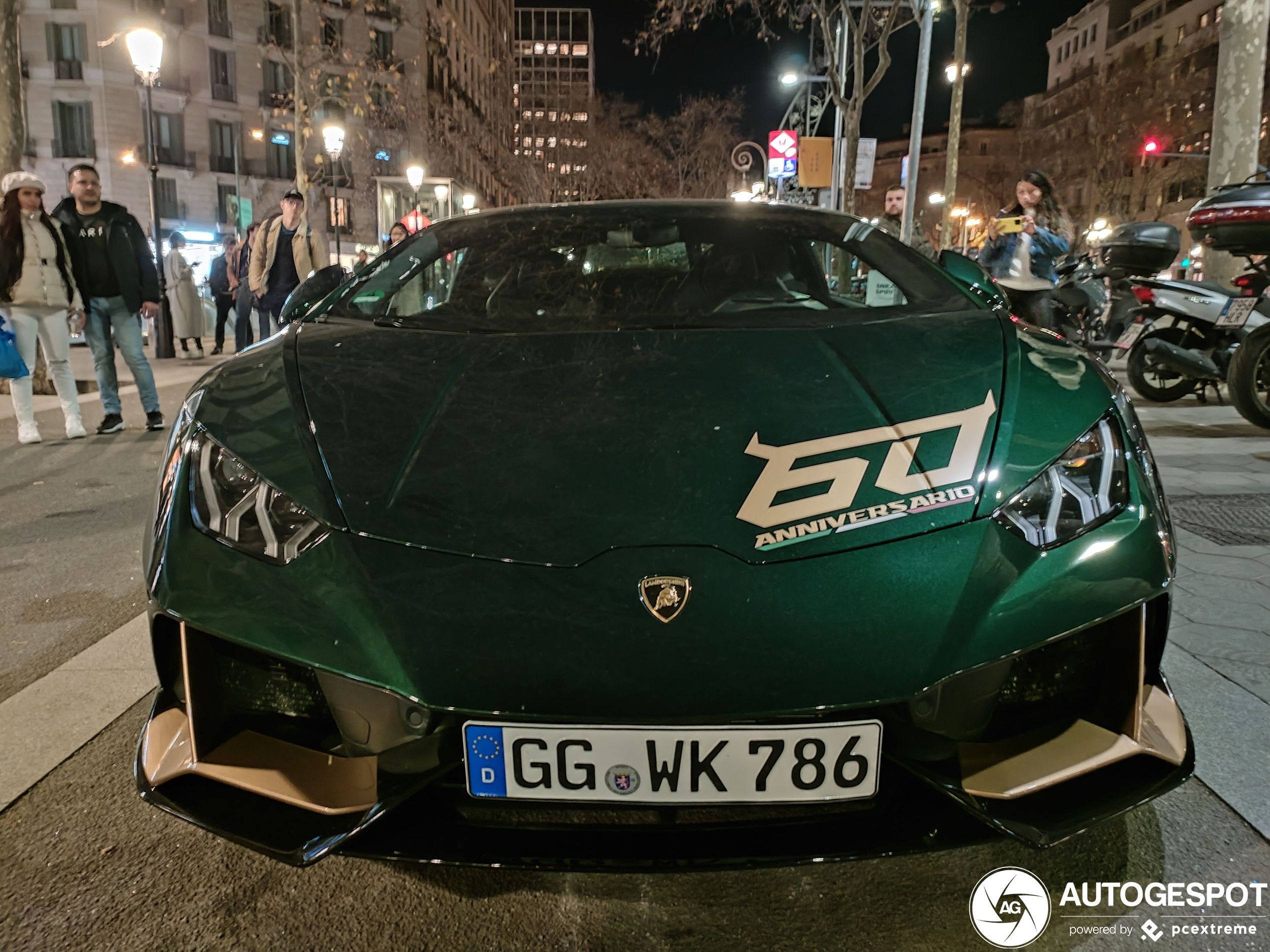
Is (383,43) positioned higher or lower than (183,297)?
higher

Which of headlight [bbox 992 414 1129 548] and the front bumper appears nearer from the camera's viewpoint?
the front bumper

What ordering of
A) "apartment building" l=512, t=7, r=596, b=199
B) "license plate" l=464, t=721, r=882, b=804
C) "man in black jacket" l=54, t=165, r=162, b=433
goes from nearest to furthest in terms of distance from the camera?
"license plate" l=464, t=721, r=882, b=804 < "man in black jacket" l=54, t=165, r=162, b=433 < "apartment building" l=512, t=7, r=596, b=199

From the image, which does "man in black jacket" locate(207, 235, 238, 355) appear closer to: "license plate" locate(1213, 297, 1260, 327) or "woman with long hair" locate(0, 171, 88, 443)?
"woman with long hair" locate(0, 171, 88, 443)

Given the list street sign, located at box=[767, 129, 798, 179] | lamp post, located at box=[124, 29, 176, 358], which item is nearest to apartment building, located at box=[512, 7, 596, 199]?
street sign, located at box=[767, 129, 798, 179]

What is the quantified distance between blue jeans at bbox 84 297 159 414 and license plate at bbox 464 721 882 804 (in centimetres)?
574

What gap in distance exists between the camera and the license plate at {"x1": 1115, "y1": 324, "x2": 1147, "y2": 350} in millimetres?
7055

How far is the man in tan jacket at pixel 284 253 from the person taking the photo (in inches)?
310

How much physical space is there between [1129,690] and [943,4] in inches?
938

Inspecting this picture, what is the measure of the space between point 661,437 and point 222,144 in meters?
45.6

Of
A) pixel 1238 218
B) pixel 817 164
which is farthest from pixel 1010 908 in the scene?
pixel 817 164

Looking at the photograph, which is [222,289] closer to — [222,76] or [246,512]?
[246,512]

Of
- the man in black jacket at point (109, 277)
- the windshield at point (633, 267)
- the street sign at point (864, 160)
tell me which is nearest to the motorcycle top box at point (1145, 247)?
the windshield at point (633, 267)

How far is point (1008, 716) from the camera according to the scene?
1.43m

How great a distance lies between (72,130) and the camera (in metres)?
37.5
